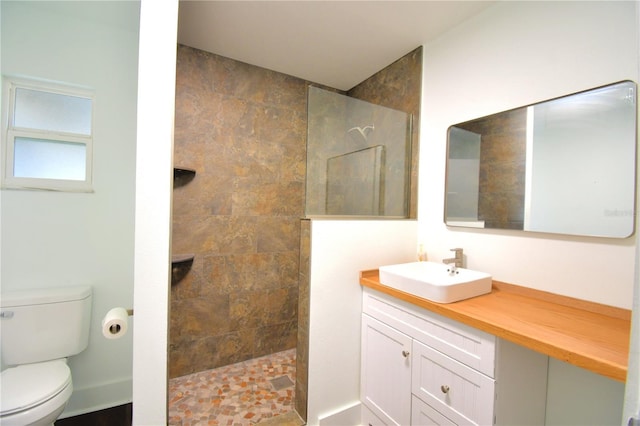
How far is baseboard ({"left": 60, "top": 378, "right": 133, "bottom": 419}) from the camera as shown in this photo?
172cm

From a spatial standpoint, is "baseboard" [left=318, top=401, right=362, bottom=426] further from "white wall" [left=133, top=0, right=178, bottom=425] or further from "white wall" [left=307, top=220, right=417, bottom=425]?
"white wall" [left=133, top=0, right=178, bottom=425]

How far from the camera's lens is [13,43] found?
161 centimetres

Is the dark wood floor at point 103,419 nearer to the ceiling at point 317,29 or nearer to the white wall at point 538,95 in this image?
→ the white wall at point 538,95

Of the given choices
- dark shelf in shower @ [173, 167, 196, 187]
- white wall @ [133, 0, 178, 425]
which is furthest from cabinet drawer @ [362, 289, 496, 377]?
dark shelf in shower @ [173, 167, 196, 187]

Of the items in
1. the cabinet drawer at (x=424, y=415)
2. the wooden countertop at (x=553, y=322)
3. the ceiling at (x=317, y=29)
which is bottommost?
the cabinet drawer at (x=424, y=415)

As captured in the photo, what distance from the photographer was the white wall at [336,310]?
5.06 ft

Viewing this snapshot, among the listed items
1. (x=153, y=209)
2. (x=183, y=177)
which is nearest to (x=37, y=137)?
(x=183, y=177)

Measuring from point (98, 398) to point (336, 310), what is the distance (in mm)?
1757

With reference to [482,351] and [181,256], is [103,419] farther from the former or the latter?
[482,351]

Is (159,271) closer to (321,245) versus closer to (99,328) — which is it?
(321,245)

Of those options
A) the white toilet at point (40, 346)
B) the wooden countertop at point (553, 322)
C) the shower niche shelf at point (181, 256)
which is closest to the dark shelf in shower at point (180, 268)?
the shower niche shelf at point (181, 256)

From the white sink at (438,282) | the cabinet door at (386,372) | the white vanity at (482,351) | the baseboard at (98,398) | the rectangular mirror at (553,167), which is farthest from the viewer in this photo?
the baseboard at (98,398)

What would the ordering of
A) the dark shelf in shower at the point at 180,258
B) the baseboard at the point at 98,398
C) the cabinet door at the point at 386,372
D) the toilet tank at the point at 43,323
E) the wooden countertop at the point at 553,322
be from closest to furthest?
the wooden countertop at the point at 553,322 → the cabinet door at the point at 386,372 → the toilet tank at the point at 43,323 → the baseboard at the point at 98,398 → the dark shelf in shower at the point at 180,258

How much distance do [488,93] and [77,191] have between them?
269cm
